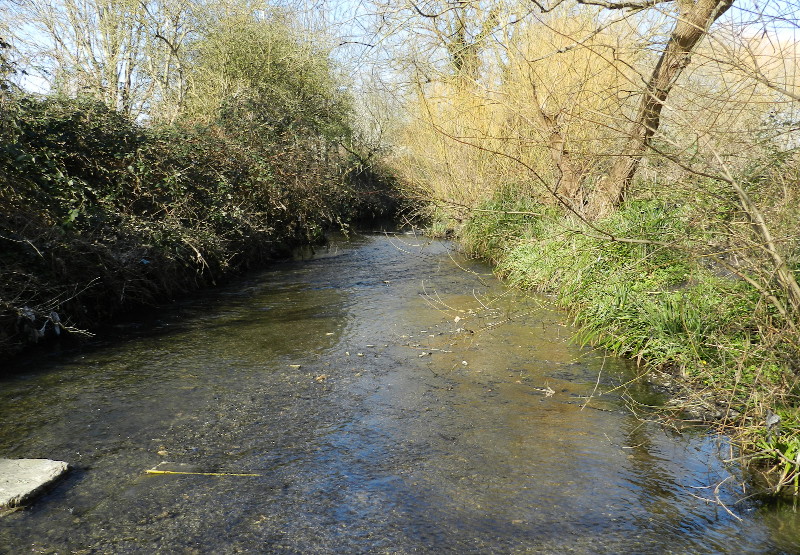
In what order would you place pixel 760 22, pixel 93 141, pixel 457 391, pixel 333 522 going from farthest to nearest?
1. pixel 93 141
2. pixel 457 391
3. pixel 760 22
4. pixel 333 522

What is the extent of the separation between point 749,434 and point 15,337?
6993 millimetres

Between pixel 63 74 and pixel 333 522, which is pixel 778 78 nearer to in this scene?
pixel 333 522

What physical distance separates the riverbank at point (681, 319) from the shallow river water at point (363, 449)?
0.97 ft

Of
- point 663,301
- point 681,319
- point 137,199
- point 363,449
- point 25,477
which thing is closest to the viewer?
point 25,477

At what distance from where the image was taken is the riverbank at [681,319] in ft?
14.6

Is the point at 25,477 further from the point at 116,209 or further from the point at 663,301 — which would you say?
the point at 116,209

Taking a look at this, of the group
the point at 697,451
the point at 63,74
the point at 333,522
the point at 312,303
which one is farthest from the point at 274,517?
the point at 63,74

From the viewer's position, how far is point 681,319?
21.0ft

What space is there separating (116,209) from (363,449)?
252 inches

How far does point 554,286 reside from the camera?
9.90 metres

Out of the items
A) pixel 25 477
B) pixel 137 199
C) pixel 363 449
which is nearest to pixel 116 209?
pixel 137 199

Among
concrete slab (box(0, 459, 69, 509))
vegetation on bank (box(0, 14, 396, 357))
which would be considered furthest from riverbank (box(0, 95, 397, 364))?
concrete slab (box(0, 459, 69, 509))

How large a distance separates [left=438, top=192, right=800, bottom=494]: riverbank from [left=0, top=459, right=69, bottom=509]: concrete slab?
391 centimetres

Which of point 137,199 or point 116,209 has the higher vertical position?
point 137,199
